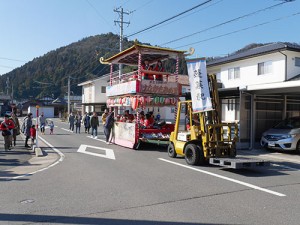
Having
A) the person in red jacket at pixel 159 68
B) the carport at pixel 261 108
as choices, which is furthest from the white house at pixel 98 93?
the carport at pixel 261 108

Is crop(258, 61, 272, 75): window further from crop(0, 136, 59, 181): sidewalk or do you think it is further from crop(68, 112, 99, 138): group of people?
crop(0, 136, 59, 181): sidewalk

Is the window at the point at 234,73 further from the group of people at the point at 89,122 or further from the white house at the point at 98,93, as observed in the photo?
the white house at the point at 98,93

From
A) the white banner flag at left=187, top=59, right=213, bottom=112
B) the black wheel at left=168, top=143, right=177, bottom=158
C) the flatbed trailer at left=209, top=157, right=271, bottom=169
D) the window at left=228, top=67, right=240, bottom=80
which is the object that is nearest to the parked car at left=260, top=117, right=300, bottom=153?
the flatbed trailer at left=209, top=157, right=271, bottom=169

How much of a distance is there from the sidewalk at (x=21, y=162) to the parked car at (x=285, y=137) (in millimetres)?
9208

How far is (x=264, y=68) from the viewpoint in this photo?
83.5 feet

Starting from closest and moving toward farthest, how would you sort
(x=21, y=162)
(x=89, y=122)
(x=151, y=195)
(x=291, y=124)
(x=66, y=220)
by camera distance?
(x=66, y=220), (x=151, y=195), (x=21, y=162), (x=291, y=124), (x=89, y=122)

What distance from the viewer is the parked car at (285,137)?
13.1m

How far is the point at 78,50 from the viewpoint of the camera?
347 ft

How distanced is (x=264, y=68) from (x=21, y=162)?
21.0m

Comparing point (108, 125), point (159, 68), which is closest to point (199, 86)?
point (159, 68)

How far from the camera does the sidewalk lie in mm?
8727

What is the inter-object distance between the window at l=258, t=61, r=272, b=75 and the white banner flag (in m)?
17.0

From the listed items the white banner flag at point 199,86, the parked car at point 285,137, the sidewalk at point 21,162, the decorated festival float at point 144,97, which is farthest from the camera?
the decorated festival float at point 144,97

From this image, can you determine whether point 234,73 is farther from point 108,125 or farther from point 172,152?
point 172,152
